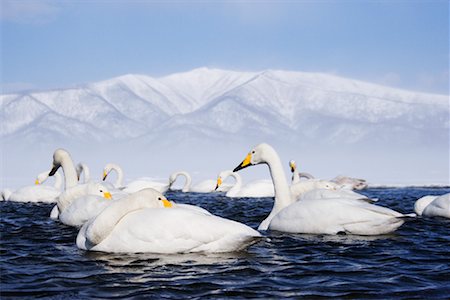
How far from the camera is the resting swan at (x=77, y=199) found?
500 inches

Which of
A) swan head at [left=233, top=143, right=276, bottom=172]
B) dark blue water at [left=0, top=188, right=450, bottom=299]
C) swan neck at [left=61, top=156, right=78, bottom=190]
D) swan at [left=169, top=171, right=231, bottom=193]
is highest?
swan head at [left=233, top=143, right=276, bottom=172]

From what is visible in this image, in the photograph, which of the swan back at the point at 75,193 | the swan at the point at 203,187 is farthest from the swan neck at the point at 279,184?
the swan at the point at 203,187

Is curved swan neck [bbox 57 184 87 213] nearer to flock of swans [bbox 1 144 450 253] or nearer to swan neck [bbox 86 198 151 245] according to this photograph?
flock of swans [bbox 1 144 450 253]

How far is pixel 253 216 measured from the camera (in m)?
15.9

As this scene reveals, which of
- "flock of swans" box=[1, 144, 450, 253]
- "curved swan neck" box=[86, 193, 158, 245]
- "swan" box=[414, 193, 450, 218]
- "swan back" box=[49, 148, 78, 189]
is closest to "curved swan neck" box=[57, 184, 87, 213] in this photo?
"flock of swans" box=[1, 144, 450, 253]

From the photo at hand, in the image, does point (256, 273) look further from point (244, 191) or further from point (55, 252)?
point (244, 191)

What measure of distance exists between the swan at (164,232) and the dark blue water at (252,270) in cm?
14

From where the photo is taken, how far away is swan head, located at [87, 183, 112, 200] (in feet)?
46.5

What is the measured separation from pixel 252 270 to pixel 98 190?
7407 mm

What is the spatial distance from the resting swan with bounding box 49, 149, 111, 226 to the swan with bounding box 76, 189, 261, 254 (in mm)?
3323

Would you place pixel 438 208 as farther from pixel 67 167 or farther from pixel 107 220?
pixel 67 167

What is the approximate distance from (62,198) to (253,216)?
440 cm

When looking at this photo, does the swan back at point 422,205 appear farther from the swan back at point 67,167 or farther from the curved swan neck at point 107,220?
the swan back at point 67,167

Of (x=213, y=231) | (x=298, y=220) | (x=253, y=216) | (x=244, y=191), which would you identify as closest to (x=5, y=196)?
(x=244, y=191)
